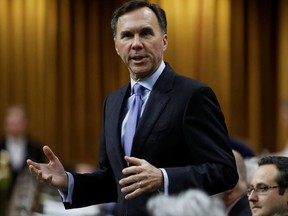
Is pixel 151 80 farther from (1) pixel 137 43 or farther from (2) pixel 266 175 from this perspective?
(2) pixel 266 175

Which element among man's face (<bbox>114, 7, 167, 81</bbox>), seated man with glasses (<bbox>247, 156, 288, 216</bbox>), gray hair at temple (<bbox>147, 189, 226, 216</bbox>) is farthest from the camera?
seated man with glasses (<bbox>247, 156, 288, 216</bbox>)

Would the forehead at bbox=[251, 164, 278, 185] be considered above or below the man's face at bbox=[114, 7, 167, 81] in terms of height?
below

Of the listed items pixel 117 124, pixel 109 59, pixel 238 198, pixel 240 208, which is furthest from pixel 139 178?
pixel 109 59

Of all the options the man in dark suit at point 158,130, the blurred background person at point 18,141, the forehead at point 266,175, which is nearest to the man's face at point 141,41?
the man in dark suit at point 158,130

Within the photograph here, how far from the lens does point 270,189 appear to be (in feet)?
9.62

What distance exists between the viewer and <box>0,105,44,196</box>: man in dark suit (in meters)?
7.17

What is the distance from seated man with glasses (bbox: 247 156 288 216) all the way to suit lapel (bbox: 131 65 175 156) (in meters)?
0.63

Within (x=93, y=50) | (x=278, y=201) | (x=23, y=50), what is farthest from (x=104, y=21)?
(x=278, y=201)

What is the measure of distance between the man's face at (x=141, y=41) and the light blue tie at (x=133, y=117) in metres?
0.06

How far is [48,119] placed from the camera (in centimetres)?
826

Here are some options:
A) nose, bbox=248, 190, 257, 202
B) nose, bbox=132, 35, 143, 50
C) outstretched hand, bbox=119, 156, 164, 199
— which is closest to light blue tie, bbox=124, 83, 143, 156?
nose, bbox=132, 35, 143, 50

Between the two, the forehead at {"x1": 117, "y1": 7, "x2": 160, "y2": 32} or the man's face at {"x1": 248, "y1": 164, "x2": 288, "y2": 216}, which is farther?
the man's face at {"x1": 248, "y1": 164, "x2": 288, "y2": 216}

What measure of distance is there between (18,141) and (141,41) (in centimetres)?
501

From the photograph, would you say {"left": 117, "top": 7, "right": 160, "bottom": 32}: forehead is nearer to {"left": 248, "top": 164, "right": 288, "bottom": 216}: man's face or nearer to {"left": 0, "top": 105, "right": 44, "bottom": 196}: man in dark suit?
{"left": 248, "top": 164, "right": 288, "bottom": 216}: man's face
